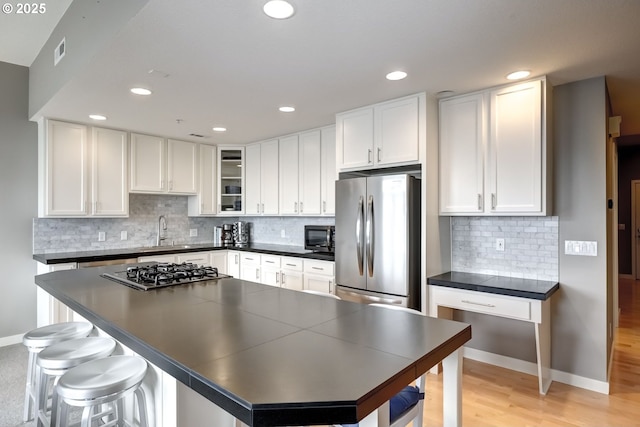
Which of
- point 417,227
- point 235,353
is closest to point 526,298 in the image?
point 417,227

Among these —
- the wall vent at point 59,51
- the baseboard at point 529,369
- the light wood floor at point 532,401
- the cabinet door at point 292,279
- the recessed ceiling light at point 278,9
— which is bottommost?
the light wood floor at point 532,401

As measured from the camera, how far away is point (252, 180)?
519 centimetres

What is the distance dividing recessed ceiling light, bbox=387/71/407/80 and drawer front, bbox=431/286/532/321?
1765 mm

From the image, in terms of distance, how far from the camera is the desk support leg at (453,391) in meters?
1.47

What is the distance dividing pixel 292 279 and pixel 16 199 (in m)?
3.16

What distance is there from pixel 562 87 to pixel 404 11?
1.94 metres

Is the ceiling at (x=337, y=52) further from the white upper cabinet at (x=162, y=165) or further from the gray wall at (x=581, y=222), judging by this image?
the white upper cabinet at (x=162, y=165)

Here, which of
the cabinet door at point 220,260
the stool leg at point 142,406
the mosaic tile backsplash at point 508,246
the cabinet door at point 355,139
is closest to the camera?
the stool leg at point 142,406

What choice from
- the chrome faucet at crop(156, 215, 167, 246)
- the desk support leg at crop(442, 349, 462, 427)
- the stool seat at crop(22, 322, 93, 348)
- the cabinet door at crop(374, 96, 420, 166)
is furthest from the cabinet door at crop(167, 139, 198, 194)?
the desk support leg at crop(442, 349, 462, 427)

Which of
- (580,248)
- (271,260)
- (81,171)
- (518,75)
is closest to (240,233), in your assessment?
(271,260)

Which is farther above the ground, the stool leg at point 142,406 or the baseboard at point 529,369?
the stool leg at point 142,406

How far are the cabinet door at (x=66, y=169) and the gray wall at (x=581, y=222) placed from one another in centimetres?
483

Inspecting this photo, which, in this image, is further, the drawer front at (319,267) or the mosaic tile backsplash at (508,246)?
the drawer front at (319,267)

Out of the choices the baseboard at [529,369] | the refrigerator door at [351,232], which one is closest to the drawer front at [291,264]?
the refrigerator door at [351,232]
